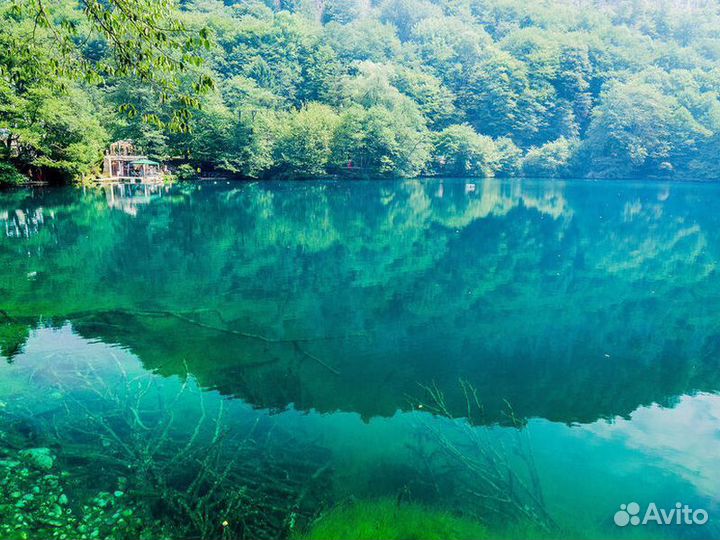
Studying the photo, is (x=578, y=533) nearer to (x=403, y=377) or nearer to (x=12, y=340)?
(x=403, y=377)

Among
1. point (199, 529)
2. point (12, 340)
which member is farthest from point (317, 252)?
point (199, 529)

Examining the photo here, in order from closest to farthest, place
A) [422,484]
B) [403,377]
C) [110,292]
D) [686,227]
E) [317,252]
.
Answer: [422,484]
[403,377]
[110,292]
[317,252]
[686,227]

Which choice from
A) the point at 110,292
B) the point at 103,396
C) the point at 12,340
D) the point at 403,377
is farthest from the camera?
the point at 110,292

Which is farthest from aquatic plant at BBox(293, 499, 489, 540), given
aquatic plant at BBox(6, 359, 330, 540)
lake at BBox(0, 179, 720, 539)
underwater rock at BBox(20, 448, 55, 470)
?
underwater rock at BBox(20, 448, 55, 470)

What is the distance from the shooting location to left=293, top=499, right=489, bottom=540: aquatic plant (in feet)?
15.9

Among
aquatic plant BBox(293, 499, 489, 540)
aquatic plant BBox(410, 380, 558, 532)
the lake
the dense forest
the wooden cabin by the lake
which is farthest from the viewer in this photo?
the wooden cabin by the lake

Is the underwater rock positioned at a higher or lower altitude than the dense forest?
lower

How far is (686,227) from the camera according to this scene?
28.8 m

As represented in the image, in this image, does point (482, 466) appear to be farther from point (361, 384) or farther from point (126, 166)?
point (126, 166)

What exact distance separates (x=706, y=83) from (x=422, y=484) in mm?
106373

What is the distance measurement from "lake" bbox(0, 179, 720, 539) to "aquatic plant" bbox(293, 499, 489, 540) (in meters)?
0.06

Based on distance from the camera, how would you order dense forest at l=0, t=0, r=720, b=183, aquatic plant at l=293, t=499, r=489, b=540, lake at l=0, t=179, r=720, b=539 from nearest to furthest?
aquatic plant at l=293, t=499, r=489, b=540
lake at l=0, t=179, r=720, b=539
dense forest at l=0, t=0, r=720, b=183

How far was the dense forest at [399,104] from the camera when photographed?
44938 mm

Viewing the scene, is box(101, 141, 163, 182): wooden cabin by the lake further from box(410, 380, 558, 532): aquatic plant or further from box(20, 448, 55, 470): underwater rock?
box(410, 380, 558, 532): aquatic plant
